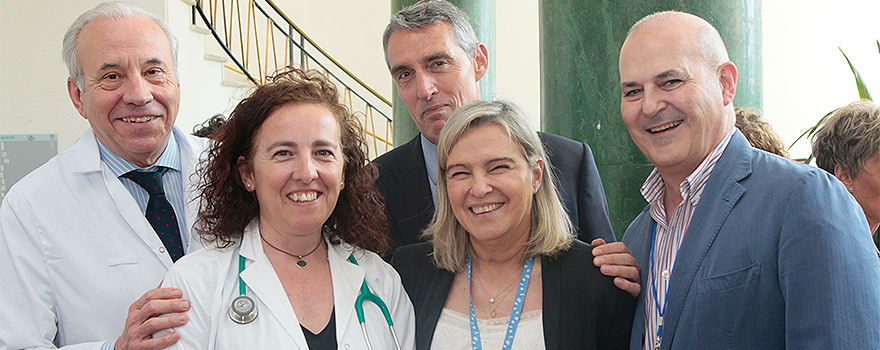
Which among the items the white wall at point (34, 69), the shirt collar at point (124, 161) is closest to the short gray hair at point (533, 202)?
the shirt collar at point (124, 161)

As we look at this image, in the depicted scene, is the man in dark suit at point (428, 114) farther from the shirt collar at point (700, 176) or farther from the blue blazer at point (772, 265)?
the blue blazer at point (772, 265)

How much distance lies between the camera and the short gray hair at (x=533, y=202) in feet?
6.63

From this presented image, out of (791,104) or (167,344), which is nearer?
(167,344)

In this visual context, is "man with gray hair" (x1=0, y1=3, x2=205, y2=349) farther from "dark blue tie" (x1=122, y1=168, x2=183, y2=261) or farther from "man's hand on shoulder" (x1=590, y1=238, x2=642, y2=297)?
"man's hand on shoulder" (x1=590, y1=238, x2=642, y2=297)

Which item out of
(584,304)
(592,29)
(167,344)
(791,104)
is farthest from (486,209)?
(791,104)

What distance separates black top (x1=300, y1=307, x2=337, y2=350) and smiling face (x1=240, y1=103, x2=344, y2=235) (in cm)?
29

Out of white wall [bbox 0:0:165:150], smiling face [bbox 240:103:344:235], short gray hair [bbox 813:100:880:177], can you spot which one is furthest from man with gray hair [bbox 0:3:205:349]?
short gray hair [bbox 813:100:880:177]

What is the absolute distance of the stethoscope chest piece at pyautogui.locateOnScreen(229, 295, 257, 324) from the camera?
1751 mm

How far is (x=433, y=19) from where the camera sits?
2580mm

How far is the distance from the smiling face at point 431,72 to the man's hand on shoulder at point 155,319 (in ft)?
3.89

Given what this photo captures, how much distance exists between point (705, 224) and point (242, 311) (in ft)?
3.93

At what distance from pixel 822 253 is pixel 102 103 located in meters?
2.01

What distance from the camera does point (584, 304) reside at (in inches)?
75.0

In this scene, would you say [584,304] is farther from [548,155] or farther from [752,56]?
[752,56]
